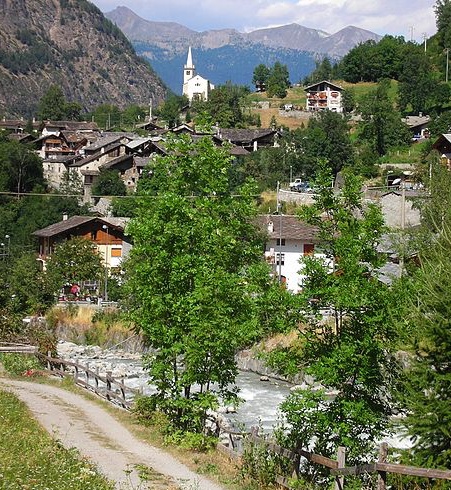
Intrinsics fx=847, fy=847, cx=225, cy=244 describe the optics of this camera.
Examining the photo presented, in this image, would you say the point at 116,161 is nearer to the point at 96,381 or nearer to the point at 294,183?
the point at 294,183

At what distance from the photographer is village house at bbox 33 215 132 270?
5594 cm

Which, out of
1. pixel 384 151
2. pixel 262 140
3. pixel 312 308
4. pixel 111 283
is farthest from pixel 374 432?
pixel 262 140

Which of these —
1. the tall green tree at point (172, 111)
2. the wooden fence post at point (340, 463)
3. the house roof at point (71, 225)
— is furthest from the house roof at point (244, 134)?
the wooden fence post at point (340, 463)

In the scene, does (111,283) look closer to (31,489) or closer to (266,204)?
(266,204)

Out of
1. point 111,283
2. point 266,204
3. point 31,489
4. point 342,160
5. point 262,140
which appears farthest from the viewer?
point 262,140

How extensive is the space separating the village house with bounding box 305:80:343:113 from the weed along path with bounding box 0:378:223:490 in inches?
3332

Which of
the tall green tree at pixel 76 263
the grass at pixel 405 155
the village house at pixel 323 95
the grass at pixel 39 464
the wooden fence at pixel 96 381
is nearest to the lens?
the grass at pixel 39 464

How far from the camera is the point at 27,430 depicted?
15633 millimetres

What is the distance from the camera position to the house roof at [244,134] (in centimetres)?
8262

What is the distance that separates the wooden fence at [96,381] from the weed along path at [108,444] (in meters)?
0.71

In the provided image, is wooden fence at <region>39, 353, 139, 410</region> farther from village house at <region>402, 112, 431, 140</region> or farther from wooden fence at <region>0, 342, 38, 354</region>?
village house at <region>402, 112, 431, 140</region>

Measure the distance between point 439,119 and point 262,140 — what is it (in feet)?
57.8

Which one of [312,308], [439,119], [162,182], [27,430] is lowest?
[27,430]

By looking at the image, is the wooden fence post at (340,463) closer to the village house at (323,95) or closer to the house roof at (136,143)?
the house roof at (136,143)
